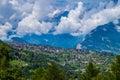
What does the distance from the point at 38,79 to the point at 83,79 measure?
16.2 m

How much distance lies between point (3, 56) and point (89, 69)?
85.6 ft

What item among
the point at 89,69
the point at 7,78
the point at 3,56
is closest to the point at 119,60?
the point at 89,69

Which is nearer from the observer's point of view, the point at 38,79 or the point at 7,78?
the point at 7,78

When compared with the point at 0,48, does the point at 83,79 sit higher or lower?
lower

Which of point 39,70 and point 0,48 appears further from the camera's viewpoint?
point 39,70

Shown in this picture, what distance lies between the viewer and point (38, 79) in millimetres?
90250

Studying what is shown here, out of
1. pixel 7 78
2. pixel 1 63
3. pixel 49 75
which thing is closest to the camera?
pixel 7 78

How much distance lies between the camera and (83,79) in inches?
3957

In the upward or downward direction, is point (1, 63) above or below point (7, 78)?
above

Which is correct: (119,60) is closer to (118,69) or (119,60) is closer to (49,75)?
(118,69)

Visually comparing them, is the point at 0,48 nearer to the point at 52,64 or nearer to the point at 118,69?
the point at 52,64

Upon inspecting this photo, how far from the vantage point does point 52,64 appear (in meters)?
96.4

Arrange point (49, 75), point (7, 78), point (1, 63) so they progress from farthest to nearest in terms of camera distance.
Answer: point (49, 75), point (1, 63), point (7, 78)

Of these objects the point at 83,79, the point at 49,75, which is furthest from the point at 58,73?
the point at 83,79
